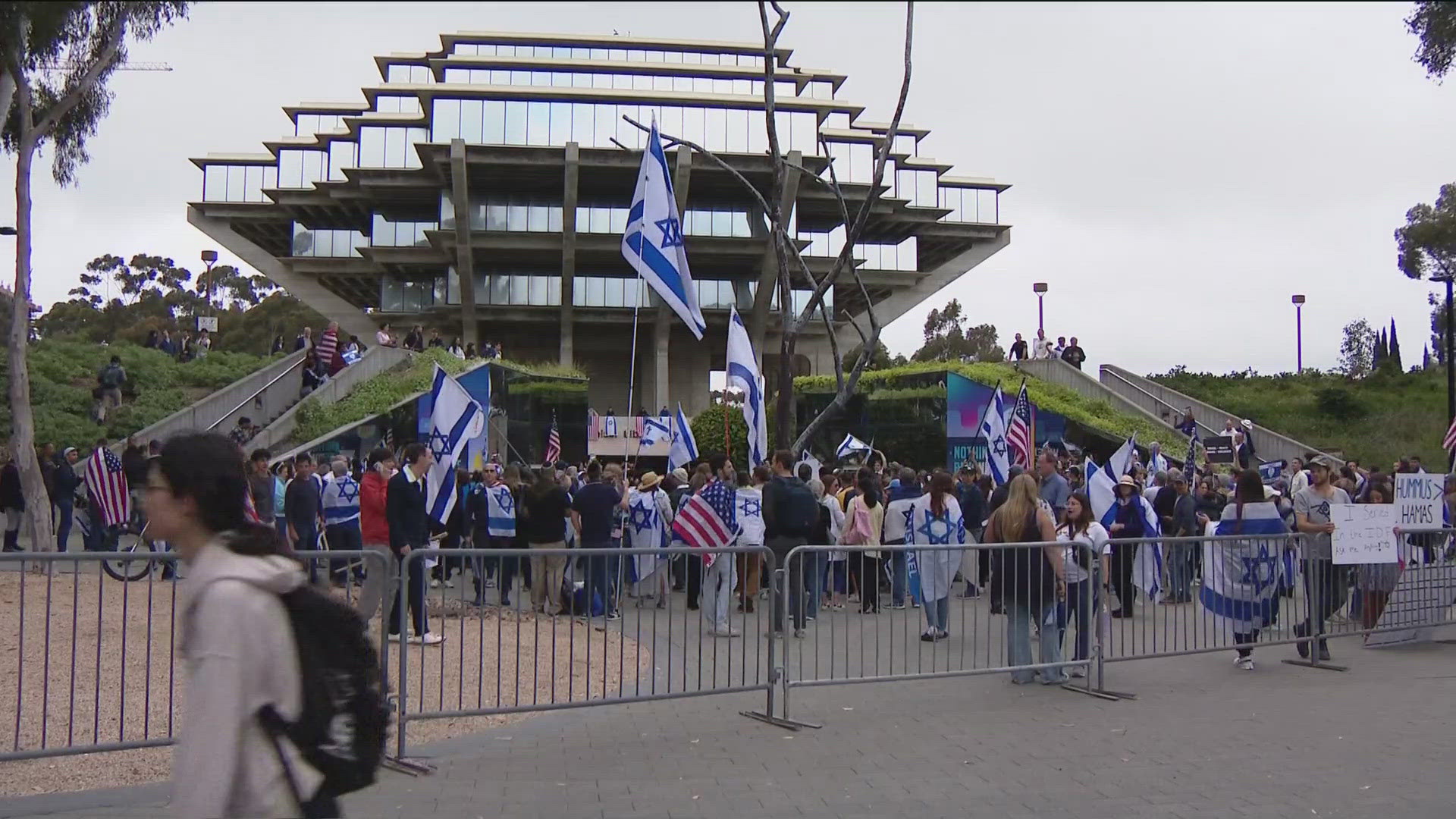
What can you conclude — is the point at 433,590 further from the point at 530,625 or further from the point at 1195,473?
the point at 1195,473

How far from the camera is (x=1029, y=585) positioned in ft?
30.0

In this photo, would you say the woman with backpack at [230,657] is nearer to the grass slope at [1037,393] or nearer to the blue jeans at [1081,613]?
the blue jeans at [1081,613]

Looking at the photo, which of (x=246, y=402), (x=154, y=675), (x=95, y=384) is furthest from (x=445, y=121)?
(x=154, y=675)

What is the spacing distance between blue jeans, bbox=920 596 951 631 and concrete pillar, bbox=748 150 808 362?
39084 millimetres

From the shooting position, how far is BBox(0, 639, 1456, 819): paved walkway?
20.1ft

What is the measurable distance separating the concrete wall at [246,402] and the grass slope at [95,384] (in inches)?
40.3

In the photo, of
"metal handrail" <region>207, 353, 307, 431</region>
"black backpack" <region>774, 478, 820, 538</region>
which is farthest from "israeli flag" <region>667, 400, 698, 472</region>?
"metal handrail" <region>207, 353, 307, 431</region>

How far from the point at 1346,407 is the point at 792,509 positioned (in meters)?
34.5

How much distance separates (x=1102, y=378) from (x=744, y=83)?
2143 centimetres

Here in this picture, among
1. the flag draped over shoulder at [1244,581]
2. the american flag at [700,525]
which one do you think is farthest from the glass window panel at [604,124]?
the flag draped over shoulder at [1244,581]

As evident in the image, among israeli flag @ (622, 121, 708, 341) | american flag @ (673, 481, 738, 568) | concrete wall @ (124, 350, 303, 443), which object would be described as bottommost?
american flag @ (673, 481, 738, 568)

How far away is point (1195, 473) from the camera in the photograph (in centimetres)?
2230

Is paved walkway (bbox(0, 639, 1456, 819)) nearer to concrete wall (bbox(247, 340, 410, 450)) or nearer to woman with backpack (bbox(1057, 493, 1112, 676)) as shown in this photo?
woman with backpack (bbox(1057, 493, 1112, 676))

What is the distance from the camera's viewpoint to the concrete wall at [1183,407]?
117 ft
